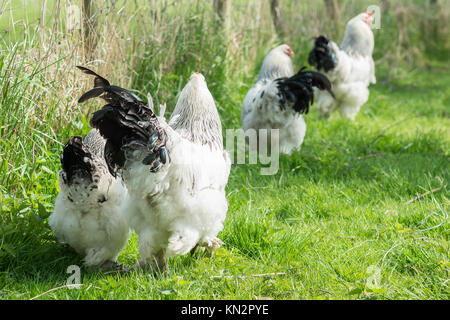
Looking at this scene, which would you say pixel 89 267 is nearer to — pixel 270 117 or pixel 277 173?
pixel 277 173

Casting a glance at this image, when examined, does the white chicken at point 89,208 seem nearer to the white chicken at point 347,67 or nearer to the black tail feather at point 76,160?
the black tail feather at point 76,160

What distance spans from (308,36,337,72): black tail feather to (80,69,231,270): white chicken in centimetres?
453

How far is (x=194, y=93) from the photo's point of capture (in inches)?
129

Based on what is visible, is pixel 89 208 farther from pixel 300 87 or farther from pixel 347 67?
pixel 347 67

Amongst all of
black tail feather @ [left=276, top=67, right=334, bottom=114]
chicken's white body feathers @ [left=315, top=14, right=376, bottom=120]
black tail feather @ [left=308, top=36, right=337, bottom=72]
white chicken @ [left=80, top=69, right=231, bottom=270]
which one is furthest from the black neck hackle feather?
chicken's white body feathers @ [left=315, top=14, right=376, bottom=120]

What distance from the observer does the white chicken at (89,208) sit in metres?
2.89

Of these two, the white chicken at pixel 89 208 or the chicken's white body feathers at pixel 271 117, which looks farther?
the chicken's white body feathers at pixel 271 117

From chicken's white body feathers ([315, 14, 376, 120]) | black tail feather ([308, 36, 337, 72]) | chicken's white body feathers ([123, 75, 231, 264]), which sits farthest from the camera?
chicken's white body feathers ([315, 14, 376, 120])

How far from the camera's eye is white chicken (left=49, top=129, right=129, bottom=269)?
2.89 m

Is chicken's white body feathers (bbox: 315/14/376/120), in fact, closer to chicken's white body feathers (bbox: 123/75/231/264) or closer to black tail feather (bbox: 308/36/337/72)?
black tail feather (bbox: 308/36/337/72)

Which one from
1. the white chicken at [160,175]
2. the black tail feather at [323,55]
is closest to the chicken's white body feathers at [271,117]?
the black tail feather at [323,55]

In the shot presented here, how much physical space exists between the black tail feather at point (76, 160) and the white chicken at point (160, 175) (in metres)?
0.22

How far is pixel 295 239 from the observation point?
344cm

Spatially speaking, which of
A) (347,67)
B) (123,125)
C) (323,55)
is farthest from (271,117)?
(123,125)
